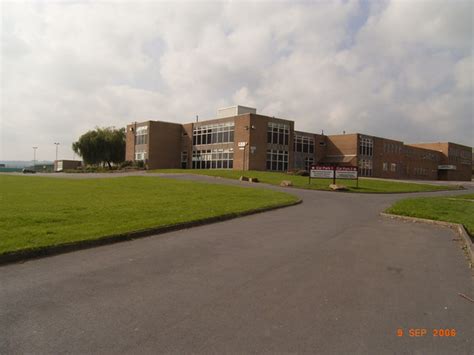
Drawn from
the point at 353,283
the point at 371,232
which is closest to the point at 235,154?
the point at 371,232

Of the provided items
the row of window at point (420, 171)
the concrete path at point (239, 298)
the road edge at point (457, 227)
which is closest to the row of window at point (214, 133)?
the road edge at point (457, 227)

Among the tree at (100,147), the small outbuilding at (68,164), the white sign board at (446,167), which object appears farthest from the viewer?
the small outbuilding at (68,164)

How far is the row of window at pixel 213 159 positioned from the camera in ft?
165

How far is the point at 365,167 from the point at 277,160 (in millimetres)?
17998

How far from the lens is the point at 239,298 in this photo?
15.7 ft

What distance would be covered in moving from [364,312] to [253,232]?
524 centimetres

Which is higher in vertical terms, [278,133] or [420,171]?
[278,133]

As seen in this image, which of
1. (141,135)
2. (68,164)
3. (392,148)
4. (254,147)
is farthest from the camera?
(68,164)

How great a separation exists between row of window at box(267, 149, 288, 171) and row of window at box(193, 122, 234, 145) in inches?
231

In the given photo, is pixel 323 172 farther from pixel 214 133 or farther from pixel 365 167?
pixel 365 167

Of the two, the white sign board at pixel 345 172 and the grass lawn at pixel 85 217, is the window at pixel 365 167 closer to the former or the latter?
the white sign board at pixel 345 172

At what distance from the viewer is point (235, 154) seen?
160 feet

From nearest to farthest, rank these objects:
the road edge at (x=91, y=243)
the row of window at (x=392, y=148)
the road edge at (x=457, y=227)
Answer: the road edge at (x=91, y=243) < the road edge at (x=457, y=227) < the row of window at (x=392, y=148)
